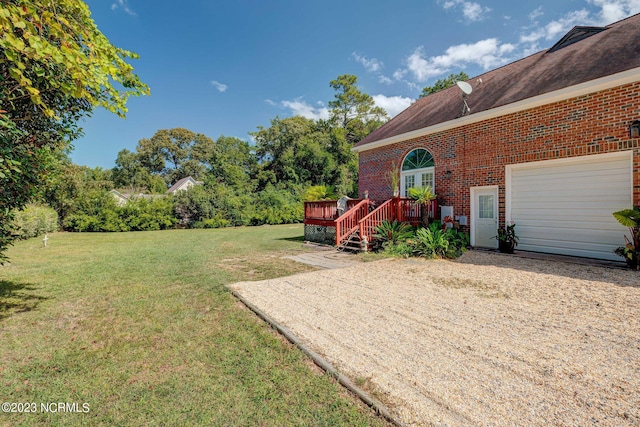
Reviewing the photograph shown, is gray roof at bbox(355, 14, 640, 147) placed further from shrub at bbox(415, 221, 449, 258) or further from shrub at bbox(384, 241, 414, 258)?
shrub at bbox(384, 241, 414, 258)

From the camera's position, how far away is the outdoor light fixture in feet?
20.1

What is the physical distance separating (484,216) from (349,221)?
4367mm

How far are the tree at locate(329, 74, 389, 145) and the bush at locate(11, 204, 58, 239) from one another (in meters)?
30.0

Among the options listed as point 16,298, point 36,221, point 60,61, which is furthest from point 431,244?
point 36,221

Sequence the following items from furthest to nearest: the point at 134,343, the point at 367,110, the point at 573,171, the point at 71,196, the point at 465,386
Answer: the point at 367,110 < the point at 71,196 < the point at 573,171 < the point at 134,343 < the point at 465,386

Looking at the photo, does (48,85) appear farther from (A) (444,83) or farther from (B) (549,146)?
(A) (444,83)

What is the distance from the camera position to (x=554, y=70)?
8352 mm

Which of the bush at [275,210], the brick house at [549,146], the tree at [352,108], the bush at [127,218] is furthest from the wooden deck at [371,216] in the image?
the tree at [352,108]

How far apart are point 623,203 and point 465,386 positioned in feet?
23.6

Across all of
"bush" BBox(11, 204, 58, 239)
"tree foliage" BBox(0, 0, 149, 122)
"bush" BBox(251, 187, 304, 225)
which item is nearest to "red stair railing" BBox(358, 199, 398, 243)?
"tree foliage" BBox(0, 0, 149, 122)

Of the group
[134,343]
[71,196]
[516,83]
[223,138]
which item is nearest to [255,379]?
[134,343]

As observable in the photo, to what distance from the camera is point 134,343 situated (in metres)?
3.33

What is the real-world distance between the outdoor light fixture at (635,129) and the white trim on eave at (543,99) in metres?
0.94

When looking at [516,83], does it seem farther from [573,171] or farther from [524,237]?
[524,237]
